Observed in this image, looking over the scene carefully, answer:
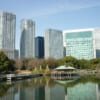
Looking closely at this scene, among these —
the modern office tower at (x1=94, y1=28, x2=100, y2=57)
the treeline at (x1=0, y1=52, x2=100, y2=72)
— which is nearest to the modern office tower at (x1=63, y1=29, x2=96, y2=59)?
the modern office tower at (x1=94, y1=28, x2=100, y2=57)

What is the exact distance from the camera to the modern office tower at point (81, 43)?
17862 centimetres

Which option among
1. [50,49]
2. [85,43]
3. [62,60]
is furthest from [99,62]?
[50,49]

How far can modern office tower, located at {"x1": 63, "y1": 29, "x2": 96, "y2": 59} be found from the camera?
586 ft

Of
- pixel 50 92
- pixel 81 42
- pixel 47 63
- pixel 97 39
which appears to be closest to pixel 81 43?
pixel 81 42

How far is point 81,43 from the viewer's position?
589ft

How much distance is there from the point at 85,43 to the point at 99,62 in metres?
72.7

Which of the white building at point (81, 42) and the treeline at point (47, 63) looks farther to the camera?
the white building at point (81, 42)

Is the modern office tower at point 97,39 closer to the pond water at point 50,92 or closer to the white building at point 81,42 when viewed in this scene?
the white building at point 81,42

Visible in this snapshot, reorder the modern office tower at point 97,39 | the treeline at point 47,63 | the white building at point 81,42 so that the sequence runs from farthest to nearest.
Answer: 1. the modern office tower at point 97,39
2. the white building at point 81,42
3. the treeline at point 47,63

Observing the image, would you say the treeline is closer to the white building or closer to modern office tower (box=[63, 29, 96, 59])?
the white building

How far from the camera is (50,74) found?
8788 centimetres

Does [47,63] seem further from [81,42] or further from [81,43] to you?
[81,43]

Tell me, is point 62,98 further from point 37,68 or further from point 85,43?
point 85,43

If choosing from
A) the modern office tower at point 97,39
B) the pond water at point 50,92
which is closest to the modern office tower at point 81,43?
the modern office tower at point 97,39
